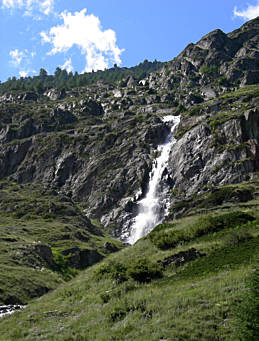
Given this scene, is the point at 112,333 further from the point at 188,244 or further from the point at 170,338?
the point at 188,244

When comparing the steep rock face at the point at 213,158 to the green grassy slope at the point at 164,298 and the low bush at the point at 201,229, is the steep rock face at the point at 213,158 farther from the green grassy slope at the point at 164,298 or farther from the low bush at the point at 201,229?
the green grassy slope at the point at 164,298

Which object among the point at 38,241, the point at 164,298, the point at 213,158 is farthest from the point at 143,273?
the point at 213,158

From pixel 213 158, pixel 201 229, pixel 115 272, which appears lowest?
pixel 115 272

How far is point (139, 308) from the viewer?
55.6 feet

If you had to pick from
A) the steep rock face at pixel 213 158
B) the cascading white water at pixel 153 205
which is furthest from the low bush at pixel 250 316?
the cascading white water at pixel 153 205

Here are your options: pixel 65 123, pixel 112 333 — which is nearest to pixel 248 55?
pixel 65 123

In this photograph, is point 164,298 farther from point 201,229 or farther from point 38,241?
point 38,241

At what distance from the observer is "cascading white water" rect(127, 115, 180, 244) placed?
86.6m

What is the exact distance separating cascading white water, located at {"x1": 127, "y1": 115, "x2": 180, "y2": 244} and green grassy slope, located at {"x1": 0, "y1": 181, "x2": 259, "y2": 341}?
5709 cm

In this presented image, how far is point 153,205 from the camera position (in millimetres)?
93062

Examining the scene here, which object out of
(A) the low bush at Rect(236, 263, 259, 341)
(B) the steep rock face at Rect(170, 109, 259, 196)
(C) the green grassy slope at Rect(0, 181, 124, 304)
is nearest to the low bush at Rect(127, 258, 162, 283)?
(A) the low bush at Rect(236, 263, 259, 341)

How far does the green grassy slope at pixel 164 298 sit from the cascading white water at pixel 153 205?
5709cm

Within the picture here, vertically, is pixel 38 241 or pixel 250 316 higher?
pixel 250 316

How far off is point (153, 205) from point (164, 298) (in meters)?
75.7
